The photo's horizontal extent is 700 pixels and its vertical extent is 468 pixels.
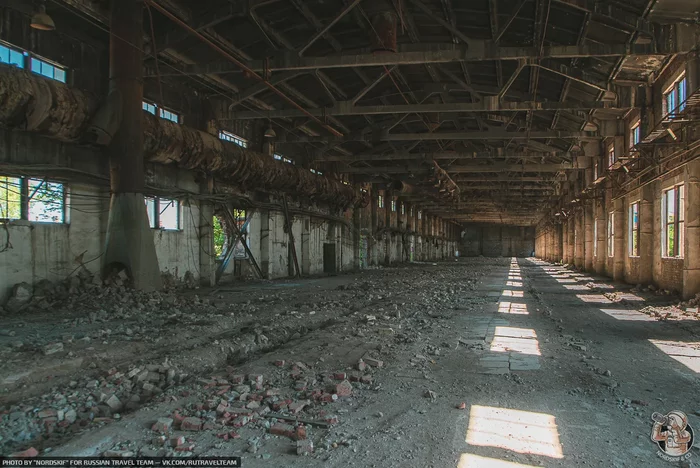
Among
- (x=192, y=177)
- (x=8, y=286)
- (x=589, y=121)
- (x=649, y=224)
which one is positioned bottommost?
A: (x=8, y=286)

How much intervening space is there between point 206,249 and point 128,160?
5303 mm

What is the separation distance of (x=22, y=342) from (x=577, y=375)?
23.7 ft

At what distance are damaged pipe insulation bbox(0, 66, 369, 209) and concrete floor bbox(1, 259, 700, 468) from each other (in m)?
5.36

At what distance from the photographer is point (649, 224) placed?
53.3ft

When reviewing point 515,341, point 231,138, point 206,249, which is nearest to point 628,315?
point 515,341

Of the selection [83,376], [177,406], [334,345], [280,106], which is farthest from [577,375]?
[280,106]

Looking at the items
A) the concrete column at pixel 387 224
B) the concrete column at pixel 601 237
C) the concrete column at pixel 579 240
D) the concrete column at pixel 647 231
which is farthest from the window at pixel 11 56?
the concrete column at pixel 579 240

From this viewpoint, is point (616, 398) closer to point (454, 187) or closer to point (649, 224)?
point (649, 224)

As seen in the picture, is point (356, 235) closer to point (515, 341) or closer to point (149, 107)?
point (149, 107)

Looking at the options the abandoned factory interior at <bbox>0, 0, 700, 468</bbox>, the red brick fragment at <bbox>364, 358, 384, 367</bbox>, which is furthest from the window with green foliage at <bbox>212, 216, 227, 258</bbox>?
the red brick fragment at <bbox>364, 358, 384, 367</bbox>

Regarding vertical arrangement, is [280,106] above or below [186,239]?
above

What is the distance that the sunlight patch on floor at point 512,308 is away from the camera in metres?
11.7

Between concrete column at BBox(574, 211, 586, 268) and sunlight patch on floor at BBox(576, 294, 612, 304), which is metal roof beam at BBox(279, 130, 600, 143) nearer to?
sunlight patch on floor at BBox(576, 294, 612, 304)

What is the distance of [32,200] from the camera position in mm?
10156
